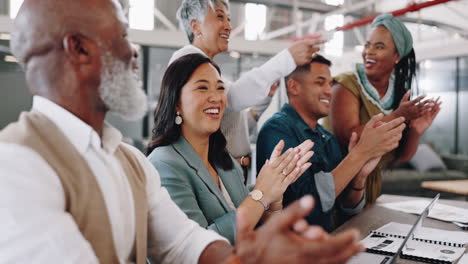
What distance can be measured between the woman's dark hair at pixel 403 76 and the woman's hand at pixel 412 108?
0.48ft

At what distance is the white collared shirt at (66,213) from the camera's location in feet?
2.43

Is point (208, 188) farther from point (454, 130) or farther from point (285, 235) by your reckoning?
point (454, 130)

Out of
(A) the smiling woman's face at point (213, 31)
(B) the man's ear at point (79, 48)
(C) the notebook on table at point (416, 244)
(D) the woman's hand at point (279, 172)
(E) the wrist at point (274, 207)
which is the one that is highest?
(A) the smiling woman's face at point (213, 31)

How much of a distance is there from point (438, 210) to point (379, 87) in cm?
74

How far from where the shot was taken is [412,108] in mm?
2201

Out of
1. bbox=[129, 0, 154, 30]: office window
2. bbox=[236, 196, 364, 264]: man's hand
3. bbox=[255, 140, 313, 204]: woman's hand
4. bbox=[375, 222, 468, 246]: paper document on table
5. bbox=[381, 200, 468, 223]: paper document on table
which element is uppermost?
bbox=[129, 0, 154, 30]: office window

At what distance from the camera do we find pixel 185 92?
5.51 ft

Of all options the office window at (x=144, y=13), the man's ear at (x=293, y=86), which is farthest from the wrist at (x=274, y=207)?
the office window at (x=144, y=13)

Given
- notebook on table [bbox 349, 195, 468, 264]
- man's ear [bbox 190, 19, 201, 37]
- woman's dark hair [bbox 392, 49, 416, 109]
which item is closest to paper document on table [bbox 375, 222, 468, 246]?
notebook on table [bbox 349, 195, 468, 264]

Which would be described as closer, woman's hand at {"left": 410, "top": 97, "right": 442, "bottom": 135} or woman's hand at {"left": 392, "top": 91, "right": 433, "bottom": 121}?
woman's hand at {"left": 392, "top": 91, "right": 433, "bottom": 121}

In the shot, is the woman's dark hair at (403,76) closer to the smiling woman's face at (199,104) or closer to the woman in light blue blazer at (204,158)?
the woman in light blue blazer at (204,158)

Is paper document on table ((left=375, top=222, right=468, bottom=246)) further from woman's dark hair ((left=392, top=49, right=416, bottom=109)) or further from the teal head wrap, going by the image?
the teal head wrap

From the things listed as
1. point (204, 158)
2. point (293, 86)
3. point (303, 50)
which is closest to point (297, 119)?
point (293, 86)

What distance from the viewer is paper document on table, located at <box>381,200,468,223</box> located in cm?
208
